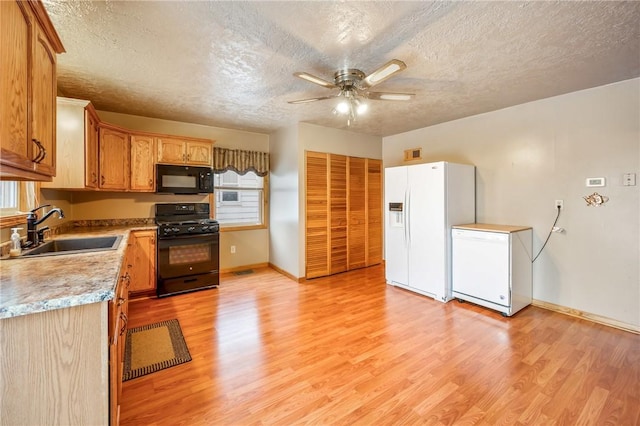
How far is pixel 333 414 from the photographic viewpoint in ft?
5.67

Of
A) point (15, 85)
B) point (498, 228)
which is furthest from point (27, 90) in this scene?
point (498, 228)

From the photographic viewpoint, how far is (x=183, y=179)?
158 inches

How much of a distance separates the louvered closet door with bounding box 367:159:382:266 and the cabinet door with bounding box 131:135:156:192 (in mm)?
3437

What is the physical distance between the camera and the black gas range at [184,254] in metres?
3.62

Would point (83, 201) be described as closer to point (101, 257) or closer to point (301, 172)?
point (101, 257)

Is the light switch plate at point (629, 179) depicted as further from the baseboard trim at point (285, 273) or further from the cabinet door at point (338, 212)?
the baseboard trim at point (285, 273)

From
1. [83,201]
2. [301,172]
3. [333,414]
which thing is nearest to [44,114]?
[333,414]

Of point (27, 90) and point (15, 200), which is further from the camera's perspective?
point (15, 200)

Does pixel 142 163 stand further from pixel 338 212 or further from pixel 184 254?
pixel 338 212

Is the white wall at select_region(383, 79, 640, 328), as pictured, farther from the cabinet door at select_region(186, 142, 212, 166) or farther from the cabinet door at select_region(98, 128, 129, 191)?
the cabinet door at select_region(98, 128, 129, 191)

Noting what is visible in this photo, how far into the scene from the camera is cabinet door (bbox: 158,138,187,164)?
3.85 metres

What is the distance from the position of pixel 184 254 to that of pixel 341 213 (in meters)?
2.46

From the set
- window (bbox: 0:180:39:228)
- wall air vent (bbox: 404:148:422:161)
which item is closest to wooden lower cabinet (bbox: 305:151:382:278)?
wall air vent (bbox: 404:148:422:161)

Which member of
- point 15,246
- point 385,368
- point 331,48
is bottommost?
point 385,368
